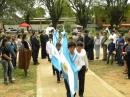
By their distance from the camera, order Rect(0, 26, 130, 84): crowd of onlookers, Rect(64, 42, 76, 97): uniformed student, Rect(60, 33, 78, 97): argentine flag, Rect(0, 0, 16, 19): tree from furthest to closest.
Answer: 1. Rect(0, 0, 16, 19): tree
2. Rect(0, 26, 130, 84): crowd of onlookers
3. Rect(64, 42, 76, 97): uniformed student
4. Rect(60, 33, 78, 97): argentine flag

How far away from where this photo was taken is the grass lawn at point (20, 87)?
620 inches

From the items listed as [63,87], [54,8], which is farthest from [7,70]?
[54,8]

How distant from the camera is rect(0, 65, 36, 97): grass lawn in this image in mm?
15752

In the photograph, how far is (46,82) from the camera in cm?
1844

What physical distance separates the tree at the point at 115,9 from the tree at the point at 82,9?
287 centimetres

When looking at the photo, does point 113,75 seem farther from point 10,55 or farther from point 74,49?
point 74,49

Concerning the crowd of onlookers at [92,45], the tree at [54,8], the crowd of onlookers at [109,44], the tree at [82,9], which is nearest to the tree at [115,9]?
the tree at [82,9]

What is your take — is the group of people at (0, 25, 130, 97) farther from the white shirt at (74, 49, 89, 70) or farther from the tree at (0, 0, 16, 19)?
the tree at (0, 0, 16, 19)

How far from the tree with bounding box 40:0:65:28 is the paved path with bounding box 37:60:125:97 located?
52.3 m

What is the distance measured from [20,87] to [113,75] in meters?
5.05

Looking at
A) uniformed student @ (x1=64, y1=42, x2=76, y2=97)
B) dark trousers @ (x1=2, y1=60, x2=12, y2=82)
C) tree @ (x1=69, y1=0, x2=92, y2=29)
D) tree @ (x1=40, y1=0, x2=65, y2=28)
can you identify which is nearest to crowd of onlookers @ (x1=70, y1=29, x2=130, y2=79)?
dark trousers @ (x1=2, y1=60, x2=12, y2=82)

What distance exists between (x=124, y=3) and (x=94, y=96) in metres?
56.3

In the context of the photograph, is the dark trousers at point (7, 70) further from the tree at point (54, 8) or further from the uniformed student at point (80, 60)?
the tree at point (54, 8)

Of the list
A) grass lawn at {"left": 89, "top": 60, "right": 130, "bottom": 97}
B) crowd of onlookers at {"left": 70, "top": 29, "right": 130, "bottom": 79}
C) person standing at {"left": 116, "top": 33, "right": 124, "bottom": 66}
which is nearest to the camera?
grass lawn at {"left": 89, "top": 60, "right": 130, "bottom": 97}
